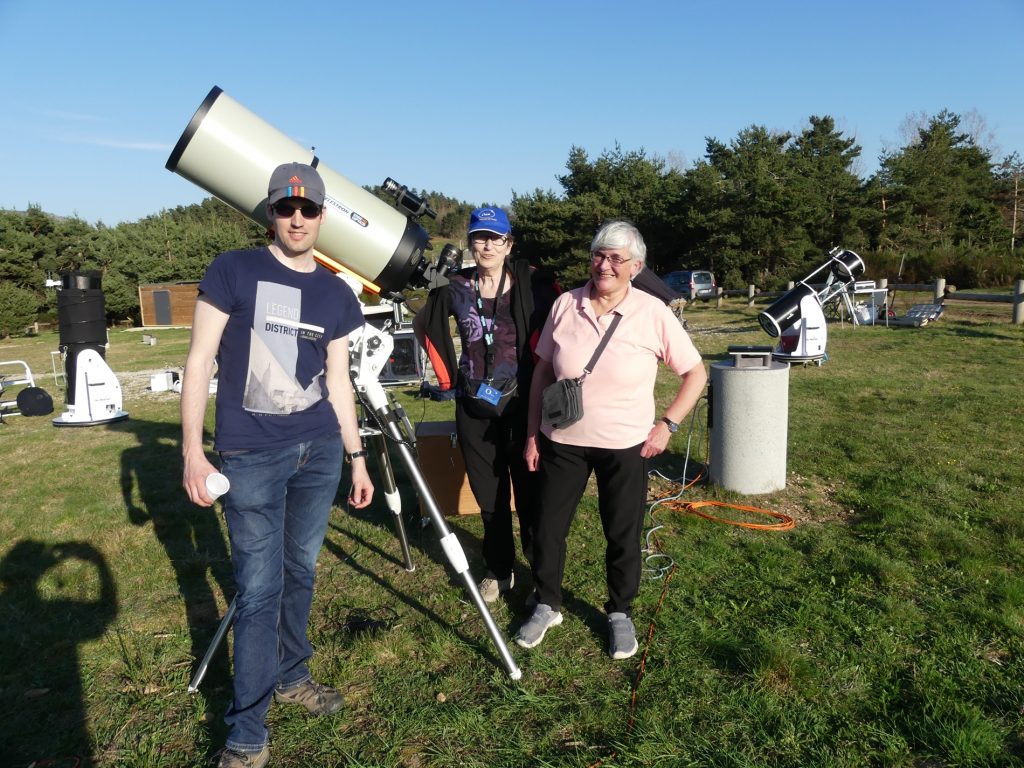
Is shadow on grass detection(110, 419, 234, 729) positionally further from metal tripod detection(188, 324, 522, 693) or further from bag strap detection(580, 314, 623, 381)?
bag strap detection(580, 314, 623, 381)

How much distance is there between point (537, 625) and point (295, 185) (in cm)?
199

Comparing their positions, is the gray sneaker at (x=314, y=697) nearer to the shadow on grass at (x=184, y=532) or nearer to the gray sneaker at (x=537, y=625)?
the shadow on grass at (x=184, y=532)

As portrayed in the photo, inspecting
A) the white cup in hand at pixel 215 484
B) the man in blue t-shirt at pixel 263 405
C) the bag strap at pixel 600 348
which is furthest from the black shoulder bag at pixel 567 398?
the white cup in hand at pixel 215 484

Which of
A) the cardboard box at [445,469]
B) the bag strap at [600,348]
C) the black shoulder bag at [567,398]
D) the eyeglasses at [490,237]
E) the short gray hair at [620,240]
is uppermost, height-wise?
the eyeglasses at [490,237]

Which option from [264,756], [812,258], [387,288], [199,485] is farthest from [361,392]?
[812,258]

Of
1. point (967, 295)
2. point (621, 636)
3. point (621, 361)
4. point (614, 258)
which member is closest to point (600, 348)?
point (621, 361)

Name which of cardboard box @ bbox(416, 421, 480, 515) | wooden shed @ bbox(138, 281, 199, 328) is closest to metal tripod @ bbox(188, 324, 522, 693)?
cardboard box @ bbox(416, 421, 480, 515)

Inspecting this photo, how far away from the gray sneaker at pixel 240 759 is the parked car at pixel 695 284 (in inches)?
992

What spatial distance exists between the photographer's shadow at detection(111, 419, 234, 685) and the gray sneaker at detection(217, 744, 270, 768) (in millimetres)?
653

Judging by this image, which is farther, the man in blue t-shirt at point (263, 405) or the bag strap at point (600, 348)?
the bag strap at point (600, 348)

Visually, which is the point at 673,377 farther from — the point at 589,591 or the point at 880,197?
the point at 880,197

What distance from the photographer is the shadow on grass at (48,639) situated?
2.46 meters

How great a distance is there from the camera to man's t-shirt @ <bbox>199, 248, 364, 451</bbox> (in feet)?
6.86

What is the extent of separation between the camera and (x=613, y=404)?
2.79 meters
